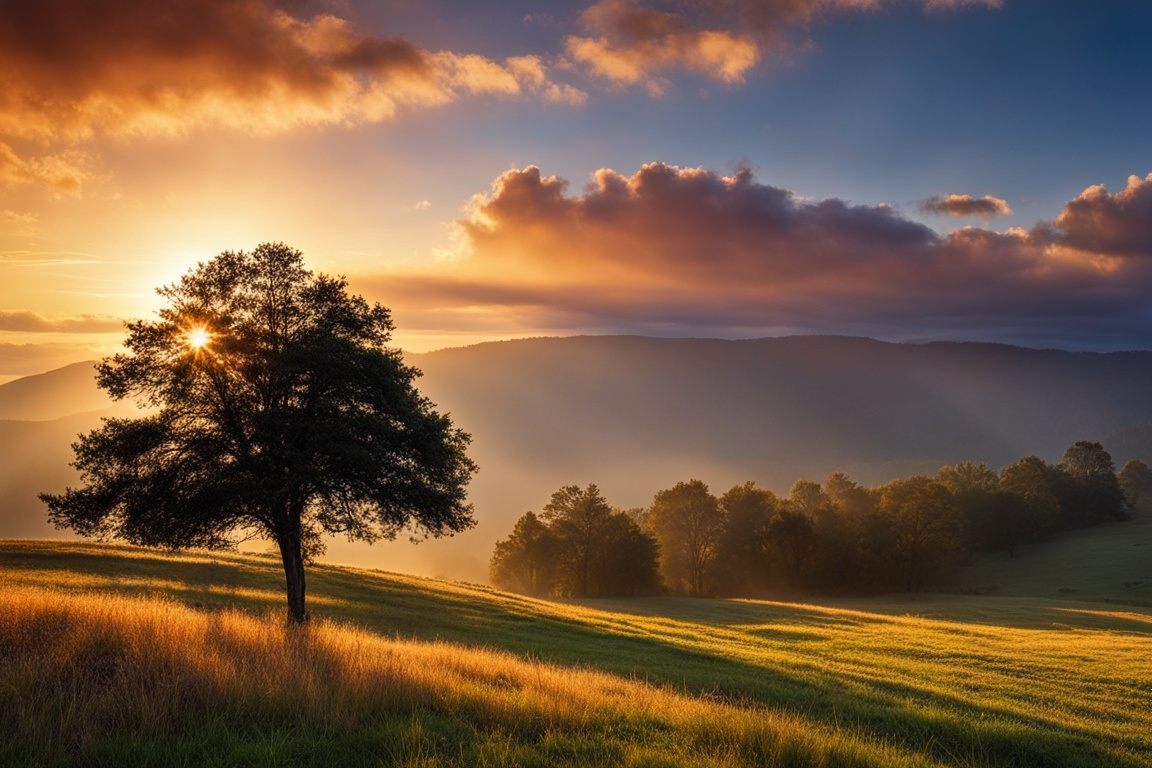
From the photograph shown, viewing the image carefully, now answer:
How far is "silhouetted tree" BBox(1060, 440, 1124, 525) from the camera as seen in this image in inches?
4205

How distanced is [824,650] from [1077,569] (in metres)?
71.3

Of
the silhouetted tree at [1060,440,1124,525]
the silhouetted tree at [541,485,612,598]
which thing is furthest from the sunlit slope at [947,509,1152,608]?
the silhouetted tree at [541,485,612,598]

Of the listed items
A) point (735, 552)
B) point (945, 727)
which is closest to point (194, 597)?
point (945, 727)

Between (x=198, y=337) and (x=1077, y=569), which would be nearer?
(x=198, y=337)

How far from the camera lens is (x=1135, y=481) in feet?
419

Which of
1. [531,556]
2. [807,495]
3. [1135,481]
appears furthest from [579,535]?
[1135,481]

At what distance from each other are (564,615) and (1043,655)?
23.6 m

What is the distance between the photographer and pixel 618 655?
23.3 m

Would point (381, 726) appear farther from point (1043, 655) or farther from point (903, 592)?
point (903, 592)

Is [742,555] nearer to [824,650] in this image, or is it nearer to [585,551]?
[585,551]

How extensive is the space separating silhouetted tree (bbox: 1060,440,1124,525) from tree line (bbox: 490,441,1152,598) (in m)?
17.6

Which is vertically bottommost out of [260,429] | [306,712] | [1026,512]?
[1026,512]

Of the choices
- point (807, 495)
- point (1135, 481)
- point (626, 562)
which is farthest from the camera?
point (1135, 481)

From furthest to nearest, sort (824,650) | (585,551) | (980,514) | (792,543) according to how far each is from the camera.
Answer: (980,514) → (792,543) → (585,551) → (824,650)
